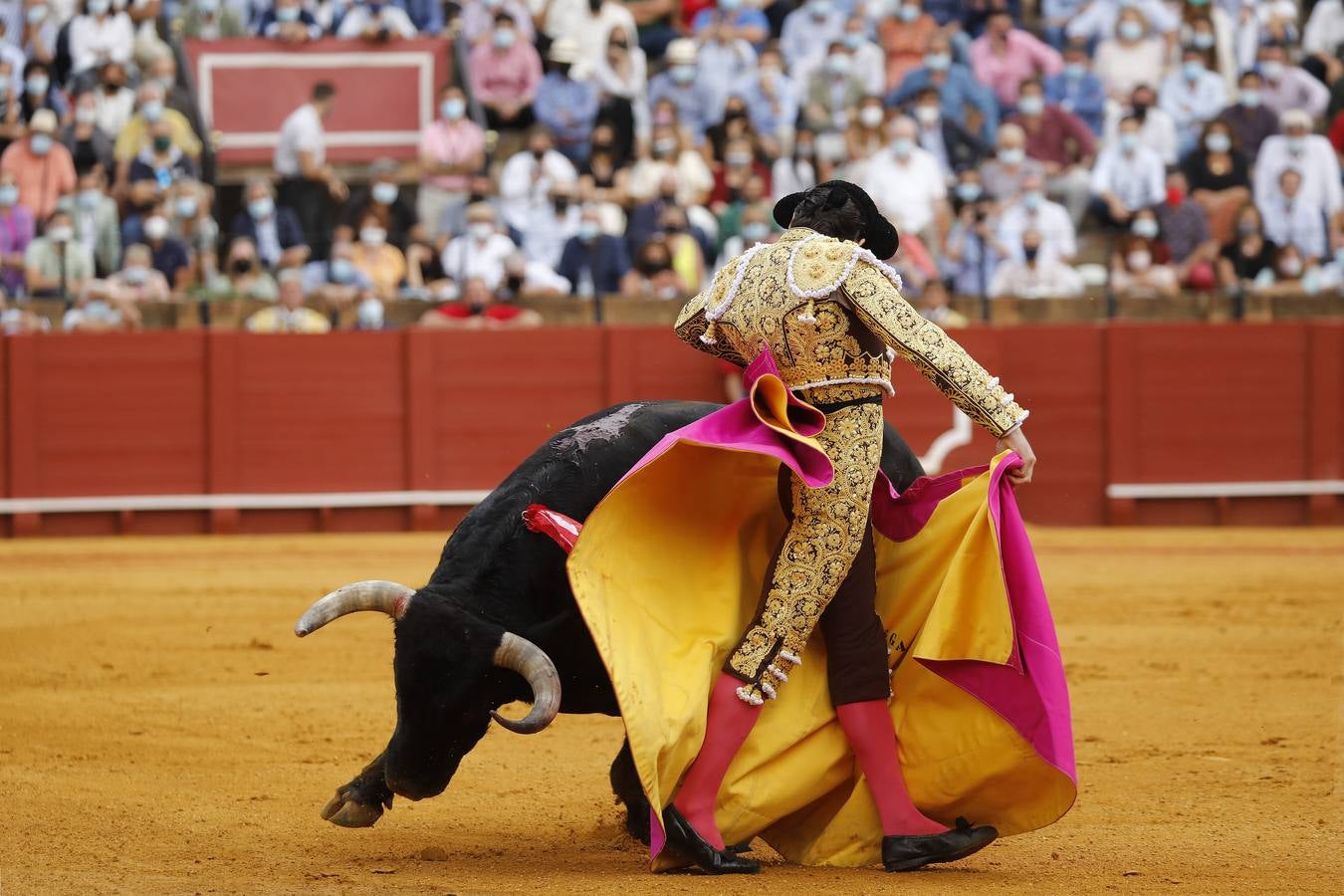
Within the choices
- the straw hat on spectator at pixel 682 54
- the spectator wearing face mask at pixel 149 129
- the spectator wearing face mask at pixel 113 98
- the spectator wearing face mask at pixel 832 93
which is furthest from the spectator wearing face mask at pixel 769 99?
the spectator wearing face mask at pixel 113 98

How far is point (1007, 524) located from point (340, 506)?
6.77m

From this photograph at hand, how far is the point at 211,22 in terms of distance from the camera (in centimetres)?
1127

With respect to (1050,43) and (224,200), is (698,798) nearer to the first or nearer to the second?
(224,200)

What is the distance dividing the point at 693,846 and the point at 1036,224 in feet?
24.8

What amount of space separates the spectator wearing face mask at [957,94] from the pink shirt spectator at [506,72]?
2193 mm

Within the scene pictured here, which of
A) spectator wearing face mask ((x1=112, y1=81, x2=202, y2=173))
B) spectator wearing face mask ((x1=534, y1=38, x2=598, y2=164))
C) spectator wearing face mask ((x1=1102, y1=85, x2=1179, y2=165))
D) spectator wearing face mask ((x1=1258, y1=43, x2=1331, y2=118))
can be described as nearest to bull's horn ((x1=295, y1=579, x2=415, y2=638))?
spectator wearing face mask ((x1=112, y1=81, x2=202, y2=173))

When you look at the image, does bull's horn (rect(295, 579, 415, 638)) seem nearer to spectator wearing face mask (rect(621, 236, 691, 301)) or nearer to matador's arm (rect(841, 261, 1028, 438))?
matador's arm (rect(841, 261, 1028, 438))

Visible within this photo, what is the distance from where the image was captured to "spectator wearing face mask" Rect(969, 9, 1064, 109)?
11.5 m

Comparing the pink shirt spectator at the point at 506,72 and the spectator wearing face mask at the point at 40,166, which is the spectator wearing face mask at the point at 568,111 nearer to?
the pink shirt spectator at the point at 506,72

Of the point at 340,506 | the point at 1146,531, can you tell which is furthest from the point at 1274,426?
the point at 340,506

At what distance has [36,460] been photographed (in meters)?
9.44

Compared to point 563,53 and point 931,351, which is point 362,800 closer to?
point 931,351

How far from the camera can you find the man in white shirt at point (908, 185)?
1023cm

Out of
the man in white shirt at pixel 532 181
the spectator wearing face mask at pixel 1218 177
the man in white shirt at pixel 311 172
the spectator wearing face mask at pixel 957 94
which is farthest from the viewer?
the spectator wearing face mask at pixel 957 94
